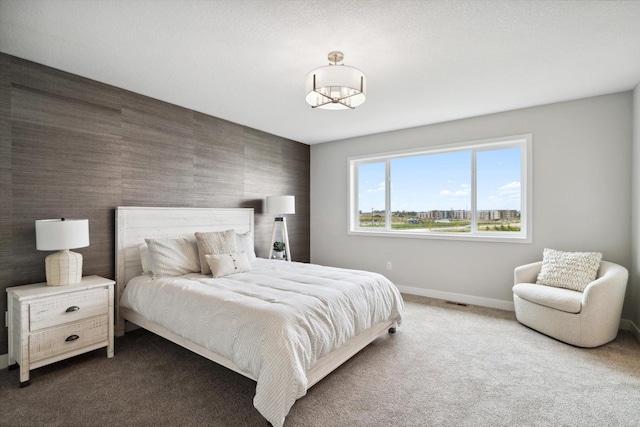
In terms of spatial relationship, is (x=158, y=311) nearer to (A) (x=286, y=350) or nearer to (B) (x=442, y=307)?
(A) (x=286, y=350)

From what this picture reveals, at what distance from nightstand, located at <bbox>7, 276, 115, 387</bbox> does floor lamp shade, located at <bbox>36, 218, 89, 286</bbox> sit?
9cm

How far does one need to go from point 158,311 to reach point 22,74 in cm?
231

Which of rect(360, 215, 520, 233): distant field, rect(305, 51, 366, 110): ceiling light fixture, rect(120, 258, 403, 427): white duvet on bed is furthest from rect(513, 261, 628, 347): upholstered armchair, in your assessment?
rect(305, 51, 366, 110): ceiling light fixture

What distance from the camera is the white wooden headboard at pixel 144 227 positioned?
3162 mm

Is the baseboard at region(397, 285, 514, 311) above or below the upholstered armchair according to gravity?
below

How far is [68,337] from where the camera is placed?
248cm

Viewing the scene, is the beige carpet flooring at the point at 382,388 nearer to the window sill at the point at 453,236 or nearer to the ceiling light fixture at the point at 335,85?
the window sill at the point at 453,236

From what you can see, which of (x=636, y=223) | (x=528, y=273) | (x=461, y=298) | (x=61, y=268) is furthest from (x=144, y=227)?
(x=636, y=223)

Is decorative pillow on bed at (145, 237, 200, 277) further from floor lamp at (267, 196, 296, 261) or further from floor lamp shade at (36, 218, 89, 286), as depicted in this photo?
floor lamp at (267, 196, 296, 261)

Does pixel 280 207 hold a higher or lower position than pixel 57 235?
higher

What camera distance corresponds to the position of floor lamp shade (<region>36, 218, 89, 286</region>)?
2.40m

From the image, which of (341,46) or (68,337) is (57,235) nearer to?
(68,337)

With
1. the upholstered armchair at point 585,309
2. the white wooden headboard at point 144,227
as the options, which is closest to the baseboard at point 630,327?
the upholstered armchair at point 585,309

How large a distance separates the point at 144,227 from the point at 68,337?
4.03 ft
